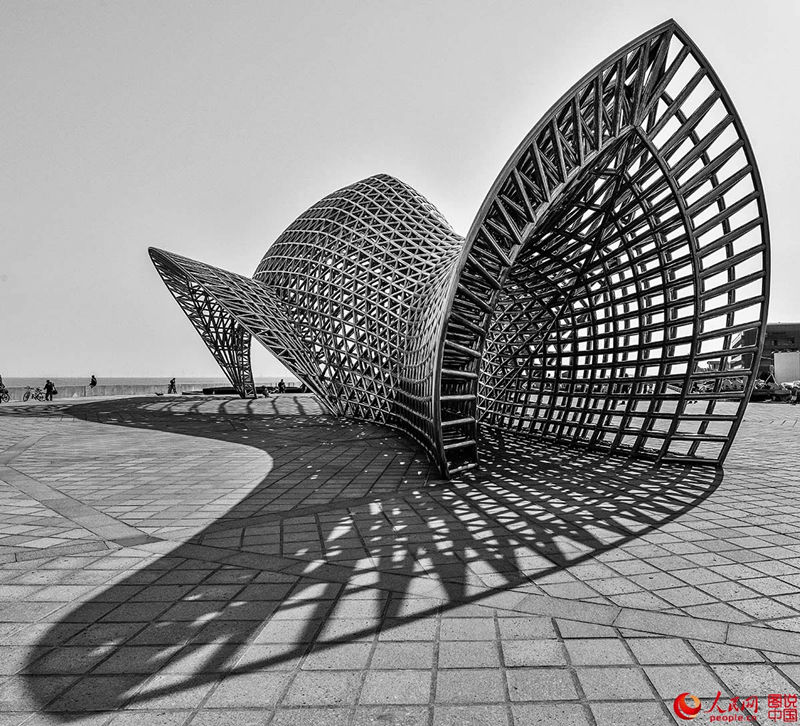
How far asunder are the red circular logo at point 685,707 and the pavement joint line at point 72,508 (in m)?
6.38

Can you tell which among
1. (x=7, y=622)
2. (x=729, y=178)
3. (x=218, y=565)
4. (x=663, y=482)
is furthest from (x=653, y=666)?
(x=729, y=178)

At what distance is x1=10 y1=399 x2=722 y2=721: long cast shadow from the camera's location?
3.94 meters

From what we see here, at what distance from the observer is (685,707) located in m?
3.31

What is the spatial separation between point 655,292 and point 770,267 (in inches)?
96.2

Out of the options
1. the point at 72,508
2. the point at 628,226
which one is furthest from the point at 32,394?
the point at 628,226

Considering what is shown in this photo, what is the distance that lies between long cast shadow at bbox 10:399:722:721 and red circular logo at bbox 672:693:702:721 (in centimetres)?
185

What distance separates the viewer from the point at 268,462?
13086mm

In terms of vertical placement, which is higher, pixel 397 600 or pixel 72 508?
pixel 72 508

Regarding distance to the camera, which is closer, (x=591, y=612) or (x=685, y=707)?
(x=685, y=707)

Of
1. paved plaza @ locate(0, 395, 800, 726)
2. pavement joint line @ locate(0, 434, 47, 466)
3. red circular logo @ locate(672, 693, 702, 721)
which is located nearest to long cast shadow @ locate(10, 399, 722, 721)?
paved plaza @ locate(0, 395, 800, 726)

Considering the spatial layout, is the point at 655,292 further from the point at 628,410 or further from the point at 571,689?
the point at 571,689

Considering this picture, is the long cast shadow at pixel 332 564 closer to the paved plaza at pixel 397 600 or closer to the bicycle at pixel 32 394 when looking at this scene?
the paved plaza at pixel 397 600

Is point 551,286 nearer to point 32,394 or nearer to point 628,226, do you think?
point 628,226

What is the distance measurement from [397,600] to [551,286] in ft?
44.5
